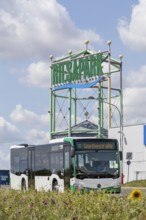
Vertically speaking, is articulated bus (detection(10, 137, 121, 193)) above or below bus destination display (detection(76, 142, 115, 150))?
below

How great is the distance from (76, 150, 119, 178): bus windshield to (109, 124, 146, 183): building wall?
3308 cm

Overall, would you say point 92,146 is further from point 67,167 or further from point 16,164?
point 16,164

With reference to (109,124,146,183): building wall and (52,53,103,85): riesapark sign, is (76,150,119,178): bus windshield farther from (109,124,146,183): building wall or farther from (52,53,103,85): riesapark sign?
(52,53,103,85): riesapark sign

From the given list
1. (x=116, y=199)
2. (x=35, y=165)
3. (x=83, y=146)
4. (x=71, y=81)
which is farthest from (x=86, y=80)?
(x=116, y=199)

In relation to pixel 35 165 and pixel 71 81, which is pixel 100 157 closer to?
pixel 35 165

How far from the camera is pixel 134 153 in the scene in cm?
6462

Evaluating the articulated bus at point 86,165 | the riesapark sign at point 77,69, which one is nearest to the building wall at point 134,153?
the riesapark sign at point 77,69

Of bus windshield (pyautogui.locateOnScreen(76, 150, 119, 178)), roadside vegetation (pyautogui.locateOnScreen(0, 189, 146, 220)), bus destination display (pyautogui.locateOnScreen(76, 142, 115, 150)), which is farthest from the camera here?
bus destination display (pyautogui.locateOnScreen(76, 142, 115, 150))

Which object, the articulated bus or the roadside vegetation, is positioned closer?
the roadside vegetation

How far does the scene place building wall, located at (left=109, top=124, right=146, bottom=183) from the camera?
6266 cm

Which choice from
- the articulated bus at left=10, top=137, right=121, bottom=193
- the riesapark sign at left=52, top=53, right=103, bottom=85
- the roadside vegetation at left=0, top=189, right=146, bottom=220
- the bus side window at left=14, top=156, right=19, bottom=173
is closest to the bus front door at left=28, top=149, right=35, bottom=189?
the bus side window at left=14, top=156, right=19, bottom=173

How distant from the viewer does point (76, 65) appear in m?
76.7

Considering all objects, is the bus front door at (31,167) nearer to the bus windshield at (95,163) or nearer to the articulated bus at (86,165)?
the articulated bus at (86,165)

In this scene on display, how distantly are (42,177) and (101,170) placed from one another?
15.7 ft
